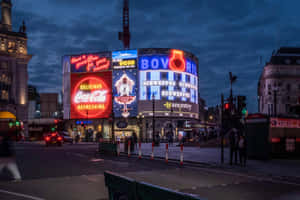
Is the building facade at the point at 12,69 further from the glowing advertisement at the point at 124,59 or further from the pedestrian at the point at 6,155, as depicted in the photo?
the pedestrian at the point at 6,155

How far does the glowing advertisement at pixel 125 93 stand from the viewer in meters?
77.2

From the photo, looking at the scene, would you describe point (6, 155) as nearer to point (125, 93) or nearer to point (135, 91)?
point (135, 91)

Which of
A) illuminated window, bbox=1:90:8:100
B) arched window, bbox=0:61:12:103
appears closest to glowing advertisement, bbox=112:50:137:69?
arched window, bbox=0:61:12:103

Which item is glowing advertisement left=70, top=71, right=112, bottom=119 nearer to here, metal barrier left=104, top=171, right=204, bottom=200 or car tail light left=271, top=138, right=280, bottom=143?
car tail light left=271, top=138, right=280, bottom=143

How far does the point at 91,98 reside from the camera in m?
81.1

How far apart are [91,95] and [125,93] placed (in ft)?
27.7

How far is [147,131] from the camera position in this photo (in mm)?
77000

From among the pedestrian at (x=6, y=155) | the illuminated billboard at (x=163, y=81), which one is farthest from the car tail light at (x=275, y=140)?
the illuminated billboard at (x=163, y=81)

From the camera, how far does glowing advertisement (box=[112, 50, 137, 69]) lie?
77.7 meters

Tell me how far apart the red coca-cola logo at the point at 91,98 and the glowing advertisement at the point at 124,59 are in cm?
494

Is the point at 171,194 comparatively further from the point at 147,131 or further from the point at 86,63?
the point at 86,63

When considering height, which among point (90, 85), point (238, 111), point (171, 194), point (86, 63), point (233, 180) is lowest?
point (233, 180)

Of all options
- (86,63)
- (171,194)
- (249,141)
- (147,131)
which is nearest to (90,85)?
(86,63)

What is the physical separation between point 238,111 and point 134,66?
189ft
